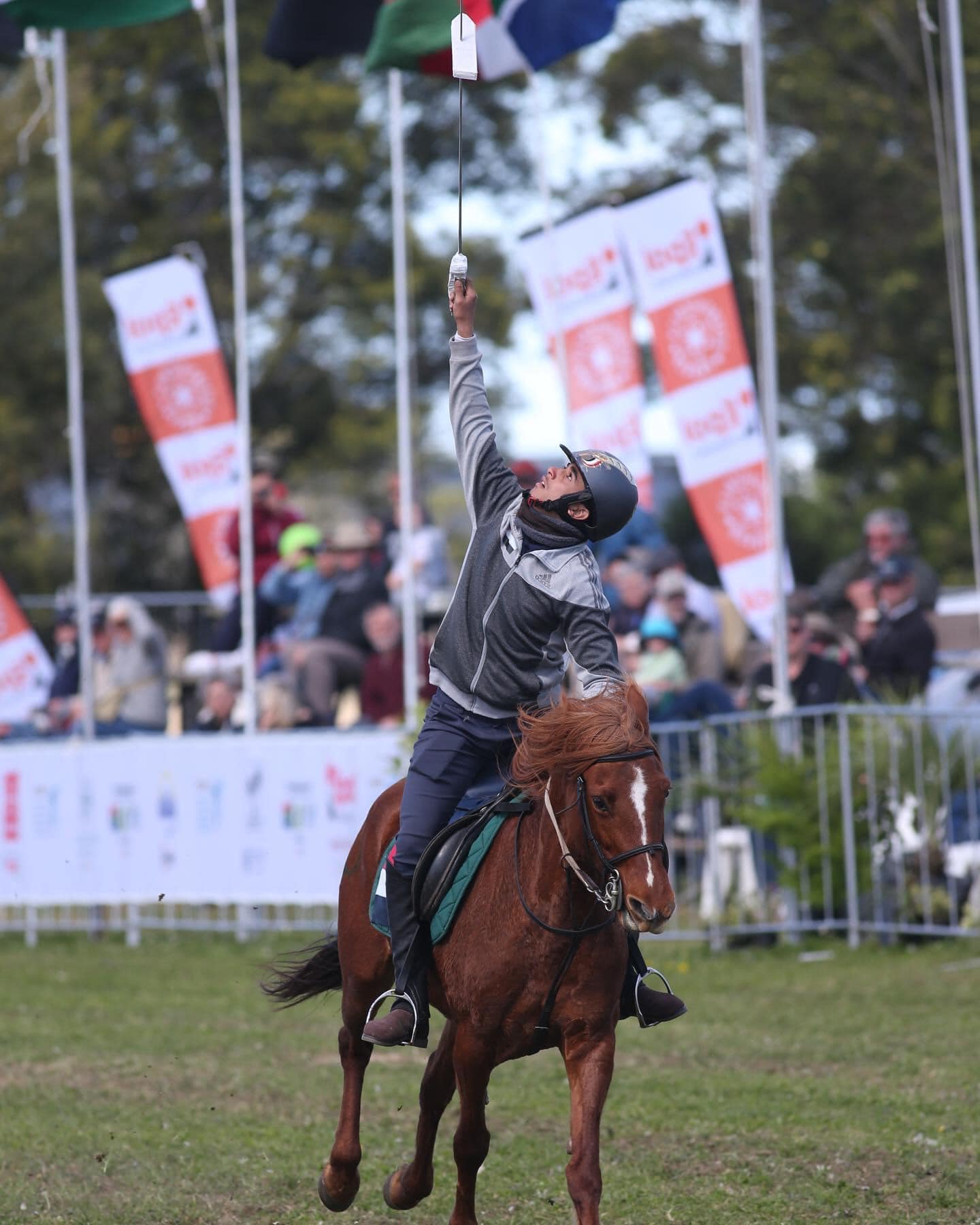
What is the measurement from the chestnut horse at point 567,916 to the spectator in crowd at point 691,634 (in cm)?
928

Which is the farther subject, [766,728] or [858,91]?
[858,91]

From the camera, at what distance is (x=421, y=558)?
2016 centimetres

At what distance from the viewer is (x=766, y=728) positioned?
13.9 m

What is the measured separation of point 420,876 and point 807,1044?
15.9 ft

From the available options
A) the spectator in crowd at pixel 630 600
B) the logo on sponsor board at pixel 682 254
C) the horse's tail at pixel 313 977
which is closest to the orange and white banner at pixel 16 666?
the spectator in crowd at pixel 630 600

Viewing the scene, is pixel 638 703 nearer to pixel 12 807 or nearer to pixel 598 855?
pixel 598 855

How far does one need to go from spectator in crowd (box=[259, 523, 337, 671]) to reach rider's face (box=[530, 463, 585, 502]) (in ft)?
36.6

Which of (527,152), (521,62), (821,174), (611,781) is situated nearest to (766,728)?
(521,62)

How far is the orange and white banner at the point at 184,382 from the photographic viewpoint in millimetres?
17875

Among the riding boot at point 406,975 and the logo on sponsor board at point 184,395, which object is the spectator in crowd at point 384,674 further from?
the riding boot at point 406,975

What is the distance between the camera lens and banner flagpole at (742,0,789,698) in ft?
47.1

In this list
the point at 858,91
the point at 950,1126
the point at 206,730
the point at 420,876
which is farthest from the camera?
the point at 858,91

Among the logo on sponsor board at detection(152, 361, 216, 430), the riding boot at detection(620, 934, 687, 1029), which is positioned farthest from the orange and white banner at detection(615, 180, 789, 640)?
the riding boot at detection(620, 934, 687, 1029)

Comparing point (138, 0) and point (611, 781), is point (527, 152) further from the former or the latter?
point (611, 781)
